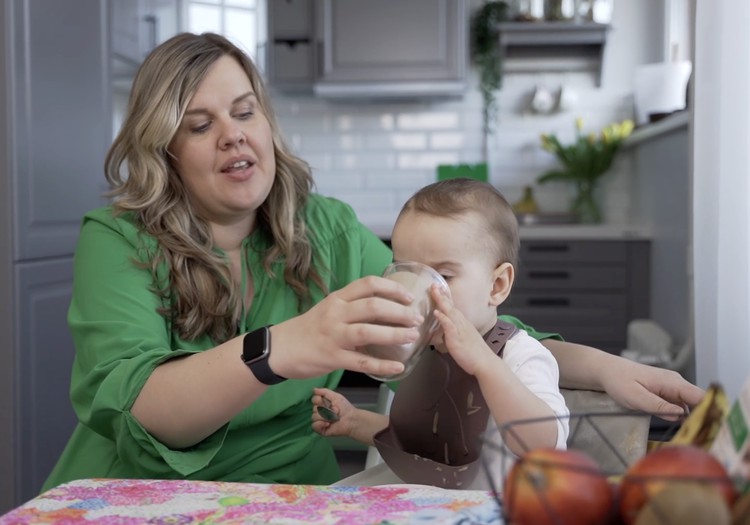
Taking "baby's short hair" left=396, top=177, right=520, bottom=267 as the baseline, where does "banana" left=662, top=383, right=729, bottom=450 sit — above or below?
below

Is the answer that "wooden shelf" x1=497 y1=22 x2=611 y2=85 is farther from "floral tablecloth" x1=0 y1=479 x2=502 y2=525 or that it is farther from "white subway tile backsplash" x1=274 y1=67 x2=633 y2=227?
"floral tablecloth" x1=0 y1=479 x2=502 y2=525

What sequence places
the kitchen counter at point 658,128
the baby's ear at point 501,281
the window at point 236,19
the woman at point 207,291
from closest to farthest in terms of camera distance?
the woman at point 207,291, the baby's ear at point 501,281, the kitchen counter at point 658,128, the window at point 236,19

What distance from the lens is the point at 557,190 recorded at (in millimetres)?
4438

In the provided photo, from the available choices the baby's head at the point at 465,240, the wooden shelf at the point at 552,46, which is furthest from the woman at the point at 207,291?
the wooden shelf at the point at 552,46

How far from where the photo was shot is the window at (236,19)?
459 cm

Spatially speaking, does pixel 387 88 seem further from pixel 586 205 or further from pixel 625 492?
pixel 625 492

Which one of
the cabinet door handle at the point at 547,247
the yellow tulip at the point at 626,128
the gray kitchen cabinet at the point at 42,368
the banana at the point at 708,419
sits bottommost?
the gray kitchen cabinet at the point at 42,368

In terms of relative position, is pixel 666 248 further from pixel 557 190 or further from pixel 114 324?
pixel 114 324

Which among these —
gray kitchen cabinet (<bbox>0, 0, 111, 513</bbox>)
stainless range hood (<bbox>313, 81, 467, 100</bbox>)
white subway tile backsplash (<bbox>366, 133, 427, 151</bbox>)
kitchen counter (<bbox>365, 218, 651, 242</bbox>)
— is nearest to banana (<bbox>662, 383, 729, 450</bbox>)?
gray kitchen cabinet (<bbox>0, 0, 111, 513</bbox>)

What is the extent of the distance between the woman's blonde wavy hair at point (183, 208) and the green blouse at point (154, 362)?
0.02m

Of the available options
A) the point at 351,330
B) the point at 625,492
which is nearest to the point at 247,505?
the point at 351,330

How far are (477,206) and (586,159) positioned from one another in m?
3.17

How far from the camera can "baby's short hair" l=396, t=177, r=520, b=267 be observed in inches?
48.7

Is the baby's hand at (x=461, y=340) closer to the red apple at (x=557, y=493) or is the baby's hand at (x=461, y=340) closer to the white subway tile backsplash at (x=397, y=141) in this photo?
the red apple at (x=557, y=493)
